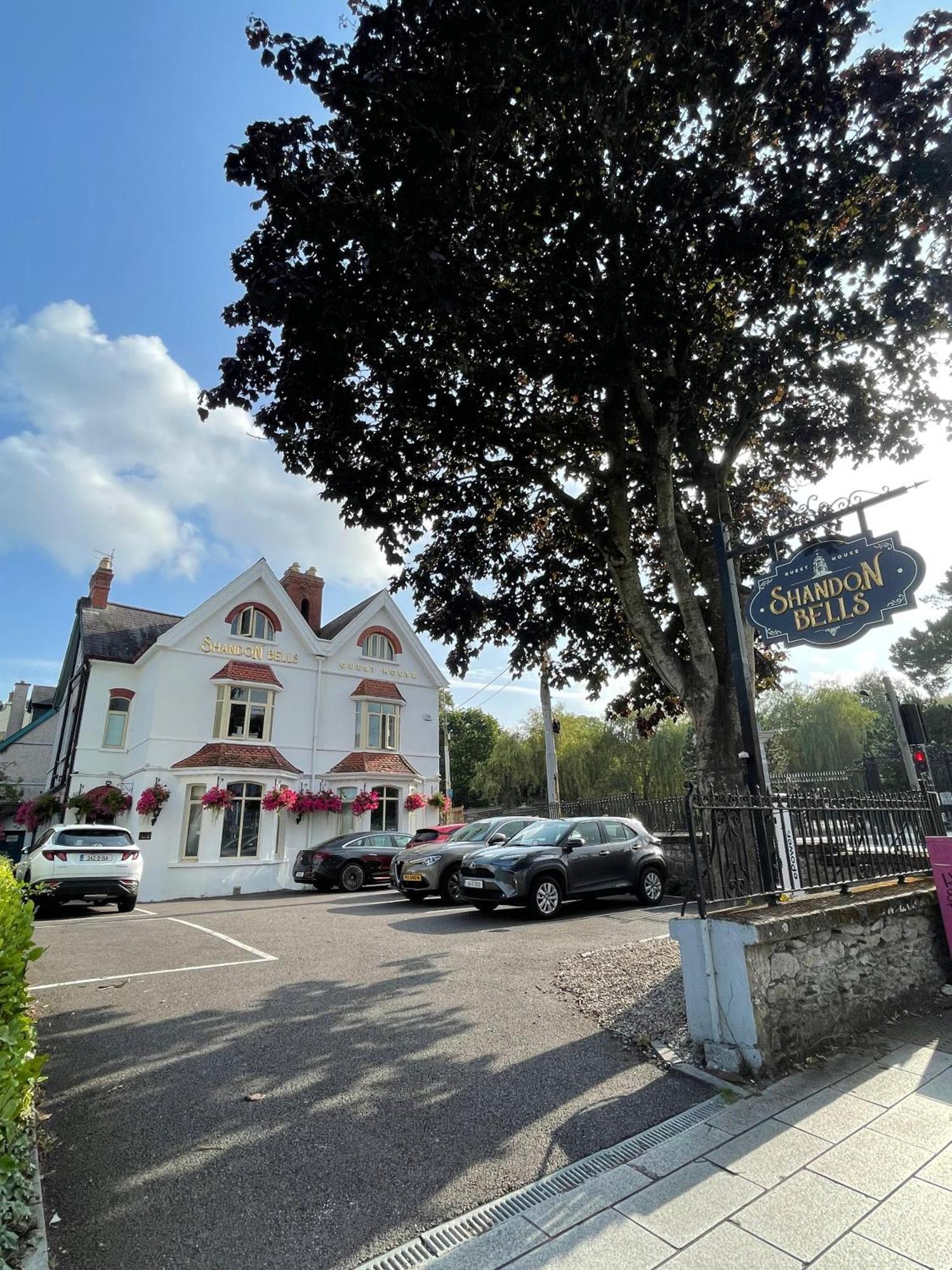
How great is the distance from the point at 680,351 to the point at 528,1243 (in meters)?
8.69

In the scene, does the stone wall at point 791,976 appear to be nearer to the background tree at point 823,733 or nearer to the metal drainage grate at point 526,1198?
the metal drainage grate at point 526,1198

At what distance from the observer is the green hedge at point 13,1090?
2.17 metres

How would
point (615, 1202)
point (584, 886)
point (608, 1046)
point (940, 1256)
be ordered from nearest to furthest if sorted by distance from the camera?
point (940, 1256) → point (615, 1202) → point (608, 1046) → point (584, 886)

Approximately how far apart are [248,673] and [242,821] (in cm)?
486

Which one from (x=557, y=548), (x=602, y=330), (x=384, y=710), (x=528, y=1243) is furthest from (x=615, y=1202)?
(x=384, y=710)

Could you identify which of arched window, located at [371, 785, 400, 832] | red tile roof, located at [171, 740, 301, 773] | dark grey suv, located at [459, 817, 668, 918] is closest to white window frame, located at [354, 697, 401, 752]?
arched window, located at [371, 785, 400, 832]

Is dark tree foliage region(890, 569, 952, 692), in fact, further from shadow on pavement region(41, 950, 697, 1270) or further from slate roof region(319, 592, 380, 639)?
shadow on pavement region(41, 950, 697, 1270)

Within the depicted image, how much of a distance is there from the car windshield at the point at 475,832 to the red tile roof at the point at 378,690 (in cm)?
1139

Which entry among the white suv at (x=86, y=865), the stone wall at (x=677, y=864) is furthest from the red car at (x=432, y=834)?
the white suv at (x=86, y=865)

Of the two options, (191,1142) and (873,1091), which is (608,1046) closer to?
(873,1091)

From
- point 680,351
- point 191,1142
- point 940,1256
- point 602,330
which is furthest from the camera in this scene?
point 680,351

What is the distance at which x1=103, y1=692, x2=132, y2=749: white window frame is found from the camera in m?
22.2

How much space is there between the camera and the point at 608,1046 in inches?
189

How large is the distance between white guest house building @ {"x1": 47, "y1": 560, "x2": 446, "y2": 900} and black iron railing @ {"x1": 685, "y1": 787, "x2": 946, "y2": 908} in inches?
721
